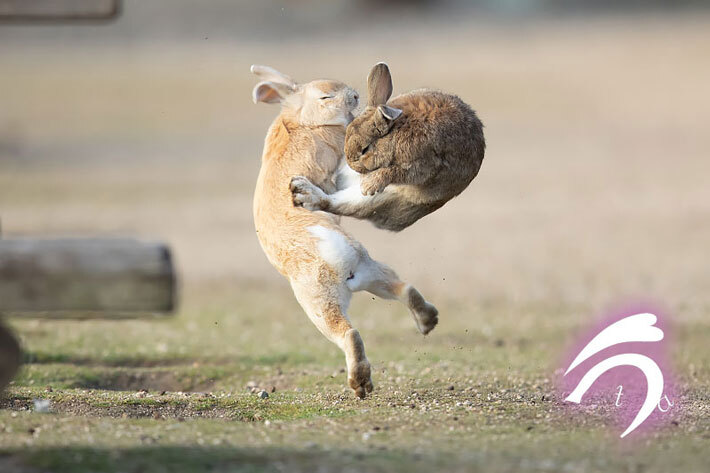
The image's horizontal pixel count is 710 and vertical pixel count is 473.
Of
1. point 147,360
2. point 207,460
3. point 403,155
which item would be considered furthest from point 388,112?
point 147,360

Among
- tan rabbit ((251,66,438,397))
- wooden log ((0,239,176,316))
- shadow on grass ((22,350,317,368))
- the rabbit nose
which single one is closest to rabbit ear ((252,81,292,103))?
tan rabbit ((251,66,438,397))

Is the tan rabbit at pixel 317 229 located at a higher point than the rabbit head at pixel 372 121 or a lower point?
lower

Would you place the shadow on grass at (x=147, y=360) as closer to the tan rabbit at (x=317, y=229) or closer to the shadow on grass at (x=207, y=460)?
the tan rabbit at (x=317, y=229)

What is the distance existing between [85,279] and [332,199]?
52.1 inches

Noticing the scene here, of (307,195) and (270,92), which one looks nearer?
(307,195)

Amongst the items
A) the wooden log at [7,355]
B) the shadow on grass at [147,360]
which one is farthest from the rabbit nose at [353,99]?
the shadow on grass at [147,360]

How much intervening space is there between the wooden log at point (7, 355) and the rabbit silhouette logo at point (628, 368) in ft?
9.25

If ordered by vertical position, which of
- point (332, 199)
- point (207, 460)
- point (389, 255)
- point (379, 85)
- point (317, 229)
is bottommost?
point (389, 255)

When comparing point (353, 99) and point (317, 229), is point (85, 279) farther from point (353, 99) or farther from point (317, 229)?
point (353, 99)

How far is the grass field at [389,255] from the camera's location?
17.6 ft

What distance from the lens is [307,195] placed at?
5.97 meters

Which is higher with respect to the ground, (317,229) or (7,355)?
(317,229)

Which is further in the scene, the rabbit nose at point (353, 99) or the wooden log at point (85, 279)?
the rabbit nose at point (353, 99)

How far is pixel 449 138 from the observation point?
5750mm
